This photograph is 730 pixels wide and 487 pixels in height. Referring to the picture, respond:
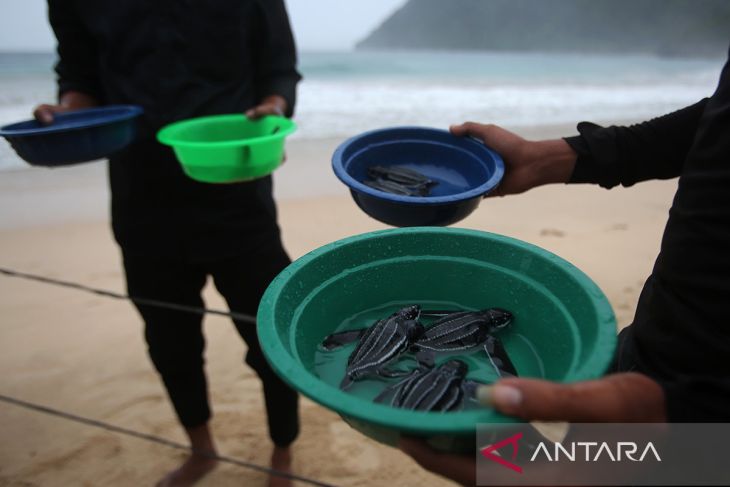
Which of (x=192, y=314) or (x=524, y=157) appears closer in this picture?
(x=524, y=157)

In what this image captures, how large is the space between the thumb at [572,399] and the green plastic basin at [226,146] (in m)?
1.13

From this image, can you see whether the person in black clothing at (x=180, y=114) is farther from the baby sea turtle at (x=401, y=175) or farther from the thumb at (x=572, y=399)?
the thumb at (x=572, y=399)

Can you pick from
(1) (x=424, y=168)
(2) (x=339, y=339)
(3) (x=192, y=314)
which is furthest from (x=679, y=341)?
(3) (x=192, y=314)

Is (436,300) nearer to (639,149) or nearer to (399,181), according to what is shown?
(399,181)

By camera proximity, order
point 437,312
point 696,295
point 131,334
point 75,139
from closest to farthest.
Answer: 1. point 696,295
2. point 437,312
3. point 75,139
4. point 131,334

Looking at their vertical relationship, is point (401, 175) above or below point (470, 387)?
above

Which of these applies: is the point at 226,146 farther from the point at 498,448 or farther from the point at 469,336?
the point at 498,448

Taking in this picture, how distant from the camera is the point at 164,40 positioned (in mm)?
1589

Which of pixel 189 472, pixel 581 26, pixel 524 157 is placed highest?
pixel 581 26

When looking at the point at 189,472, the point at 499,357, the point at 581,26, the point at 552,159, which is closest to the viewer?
the point at 499,357

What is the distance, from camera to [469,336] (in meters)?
1.04

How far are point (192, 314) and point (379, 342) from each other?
1.09 meters

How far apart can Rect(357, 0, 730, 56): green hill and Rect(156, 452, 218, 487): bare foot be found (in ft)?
101

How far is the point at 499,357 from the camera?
104 centimetres
